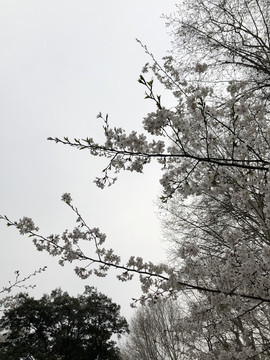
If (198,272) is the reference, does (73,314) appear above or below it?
above

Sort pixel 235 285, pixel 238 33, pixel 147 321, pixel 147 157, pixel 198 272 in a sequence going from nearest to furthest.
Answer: pixel 147 157, pixel 235 285, pixel 198 272, pixel 238 33, pixel 147 321

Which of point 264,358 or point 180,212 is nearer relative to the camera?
point 264,358

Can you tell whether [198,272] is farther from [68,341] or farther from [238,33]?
[68,341]

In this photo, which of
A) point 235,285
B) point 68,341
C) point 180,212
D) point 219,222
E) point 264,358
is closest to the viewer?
point 235,285

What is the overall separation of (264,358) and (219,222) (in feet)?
9.34

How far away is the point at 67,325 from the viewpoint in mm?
20484

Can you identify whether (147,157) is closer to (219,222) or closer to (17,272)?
(17,272)

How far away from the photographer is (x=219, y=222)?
22.0 ft

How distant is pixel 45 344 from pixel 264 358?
741 inches

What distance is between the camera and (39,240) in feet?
10.2

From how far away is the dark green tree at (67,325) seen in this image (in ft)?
62.9

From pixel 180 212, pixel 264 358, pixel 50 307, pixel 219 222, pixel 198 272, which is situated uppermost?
pixel 50 307

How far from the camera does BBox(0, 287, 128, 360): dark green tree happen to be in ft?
62.9

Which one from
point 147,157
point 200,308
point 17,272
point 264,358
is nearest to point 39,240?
point 147,157
